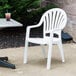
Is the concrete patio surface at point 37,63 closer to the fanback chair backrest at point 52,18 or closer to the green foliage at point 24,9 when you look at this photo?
the fanback chair backrest at point 52,18

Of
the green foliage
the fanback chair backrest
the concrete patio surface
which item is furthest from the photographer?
the green foliage

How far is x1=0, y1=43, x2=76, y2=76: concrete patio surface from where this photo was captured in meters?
4.81

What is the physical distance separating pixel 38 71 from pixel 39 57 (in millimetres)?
873

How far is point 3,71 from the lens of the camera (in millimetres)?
4910

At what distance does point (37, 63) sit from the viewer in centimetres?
535

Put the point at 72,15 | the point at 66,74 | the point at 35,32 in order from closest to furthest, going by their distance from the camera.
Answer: the point at 66,74, the point at 72,15, the point at 35,32

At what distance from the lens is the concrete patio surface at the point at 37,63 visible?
481 cm

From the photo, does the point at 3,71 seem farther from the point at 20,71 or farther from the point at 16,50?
the point at 16,50

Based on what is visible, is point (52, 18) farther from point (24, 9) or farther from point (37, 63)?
point (24, 9)

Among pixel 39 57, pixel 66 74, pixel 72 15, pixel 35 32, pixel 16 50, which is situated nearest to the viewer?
→ pixel 66 74

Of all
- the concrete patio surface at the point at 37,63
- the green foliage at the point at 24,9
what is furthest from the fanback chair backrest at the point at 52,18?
the green foliage at the point at 24,9

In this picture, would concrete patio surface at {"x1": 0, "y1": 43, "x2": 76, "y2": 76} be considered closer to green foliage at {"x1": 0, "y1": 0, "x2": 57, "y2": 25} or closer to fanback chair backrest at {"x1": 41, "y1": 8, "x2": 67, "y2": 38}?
fanback chair backrest at {"x1": 41, "y1": 8, "x2": 67, "y2": 38}

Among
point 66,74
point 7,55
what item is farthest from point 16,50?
point 66,74

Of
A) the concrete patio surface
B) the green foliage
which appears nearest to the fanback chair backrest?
the concrete patio surface
